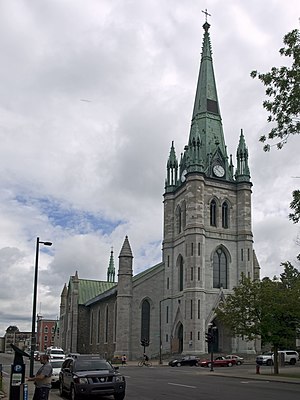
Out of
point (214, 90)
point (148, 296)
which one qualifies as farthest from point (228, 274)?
point (214, 90)

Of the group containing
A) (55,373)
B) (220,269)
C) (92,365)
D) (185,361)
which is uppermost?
(220,269)

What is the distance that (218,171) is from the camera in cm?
7256

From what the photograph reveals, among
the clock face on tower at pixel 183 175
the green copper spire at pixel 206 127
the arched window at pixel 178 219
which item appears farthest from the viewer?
the clock face on tower at pixel 183 175

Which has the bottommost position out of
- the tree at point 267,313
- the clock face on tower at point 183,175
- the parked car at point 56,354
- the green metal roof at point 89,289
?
the parked car at point 56,354

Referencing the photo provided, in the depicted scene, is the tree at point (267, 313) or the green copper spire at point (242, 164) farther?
the green copper spire at point (242, 164)

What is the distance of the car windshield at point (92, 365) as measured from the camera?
18281mm

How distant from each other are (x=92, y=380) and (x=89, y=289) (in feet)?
269

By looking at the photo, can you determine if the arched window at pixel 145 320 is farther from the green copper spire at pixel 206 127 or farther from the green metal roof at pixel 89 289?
the green metal roof at pixel 89 289

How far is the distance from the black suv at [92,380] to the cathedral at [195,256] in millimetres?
45076

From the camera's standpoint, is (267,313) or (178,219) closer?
(267,313)

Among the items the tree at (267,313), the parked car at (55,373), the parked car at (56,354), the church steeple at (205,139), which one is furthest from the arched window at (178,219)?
the parked car at (55,373)

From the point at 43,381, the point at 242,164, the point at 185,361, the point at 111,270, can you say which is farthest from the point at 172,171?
the point at 43,381

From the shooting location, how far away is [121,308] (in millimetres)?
69438

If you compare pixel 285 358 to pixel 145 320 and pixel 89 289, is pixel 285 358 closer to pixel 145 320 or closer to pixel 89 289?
pixel 145 320
